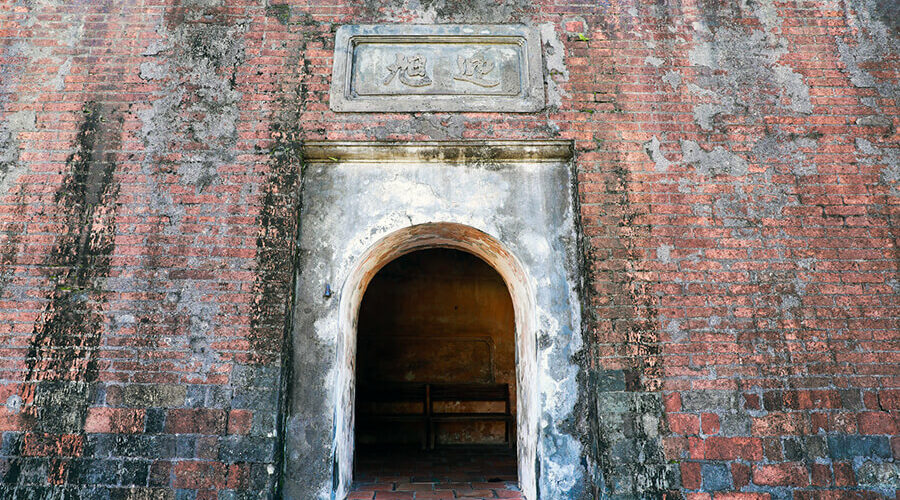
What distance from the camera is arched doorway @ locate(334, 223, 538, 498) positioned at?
3.58 meters

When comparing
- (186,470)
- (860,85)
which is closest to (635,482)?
(186,470)

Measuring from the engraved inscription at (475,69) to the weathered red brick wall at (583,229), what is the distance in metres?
0.31

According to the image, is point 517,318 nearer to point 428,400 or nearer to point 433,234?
point 433,234

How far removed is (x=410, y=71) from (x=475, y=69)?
1.66 feet

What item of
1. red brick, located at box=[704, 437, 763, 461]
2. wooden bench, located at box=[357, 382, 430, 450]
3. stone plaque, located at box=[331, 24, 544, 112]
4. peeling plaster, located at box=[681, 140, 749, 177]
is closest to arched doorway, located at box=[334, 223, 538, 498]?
stone plaque, located at box=[331, 24, 544, 112]

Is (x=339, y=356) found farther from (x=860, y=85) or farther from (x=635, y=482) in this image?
(x=860, y=85)

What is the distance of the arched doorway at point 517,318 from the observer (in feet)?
11.7

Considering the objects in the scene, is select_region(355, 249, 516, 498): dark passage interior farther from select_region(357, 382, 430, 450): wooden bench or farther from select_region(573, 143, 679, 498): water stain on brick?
select_region(573, 143, 679, 498): water stain on brick

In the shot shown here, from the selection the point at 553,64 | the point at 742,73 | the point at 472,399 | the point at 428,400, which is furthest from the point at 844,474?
the point at 428,400

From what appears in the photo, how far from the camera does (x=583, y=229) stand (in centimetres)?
362

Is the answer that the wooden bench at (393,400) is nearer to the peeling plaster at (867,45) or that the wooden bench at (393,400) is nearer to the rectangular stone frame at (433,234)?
Answer: the rectangular stone frame at (433,234)

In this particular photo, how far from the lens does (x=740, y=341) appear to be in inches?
136

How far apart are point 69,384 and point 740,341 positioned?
4492 mm

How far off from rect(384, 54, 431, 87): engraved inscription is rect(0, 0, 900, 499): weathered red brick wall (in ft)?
1.06
